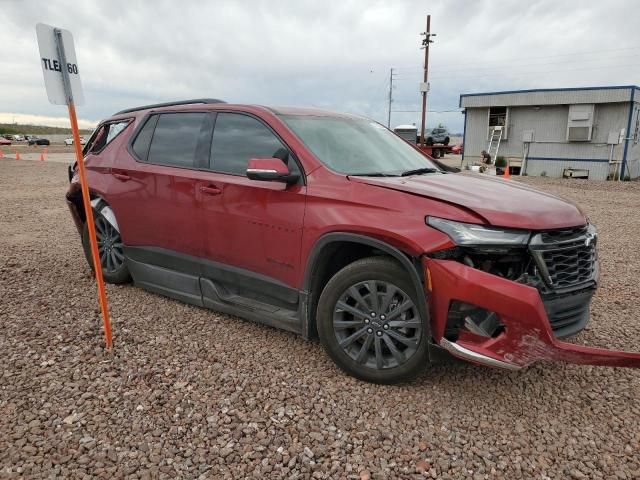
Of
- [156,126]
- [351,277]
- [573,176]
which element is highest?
[156,126]

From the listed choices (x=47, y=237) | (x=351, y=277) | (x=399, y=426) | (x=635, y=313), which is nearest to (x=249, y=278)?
(x=351, y=277)

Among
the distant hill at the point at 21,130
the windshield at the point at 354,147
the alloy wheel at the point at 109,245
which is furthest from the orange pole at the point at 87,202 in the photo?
the distant hill at the point at 21,130

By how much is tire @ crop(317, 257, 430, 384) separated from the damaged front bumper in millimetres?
244

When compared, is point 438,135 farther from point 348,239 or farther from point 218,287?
point 348,239

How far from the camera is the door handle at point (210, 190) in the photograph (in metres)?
3.77

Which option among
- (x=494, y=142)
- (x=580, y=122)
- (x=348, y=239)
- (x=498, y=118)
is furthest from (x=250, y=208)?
(x=498, y=118)

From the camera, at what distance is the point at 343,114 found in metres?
4.35

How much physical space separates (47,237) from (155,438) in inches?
241

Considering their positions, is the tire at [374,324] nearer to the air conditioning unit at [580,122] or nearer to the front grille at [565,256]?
the front grille at [565,256]

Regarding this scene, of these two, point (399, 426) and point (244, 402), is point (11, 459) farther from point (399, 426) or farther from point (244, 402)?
point (399, 426)

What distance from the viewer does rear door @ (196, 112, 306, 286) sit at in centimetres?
340

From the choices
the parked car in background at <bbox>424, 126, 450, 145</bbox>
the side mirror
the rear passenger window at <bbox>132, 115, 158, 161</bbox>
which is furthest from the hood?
the parked car in background at <bbox>424, 126, 450, 145</bbox>

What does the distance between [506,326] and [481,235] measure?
513mm

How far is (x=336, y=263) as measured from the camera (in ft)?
11.1
